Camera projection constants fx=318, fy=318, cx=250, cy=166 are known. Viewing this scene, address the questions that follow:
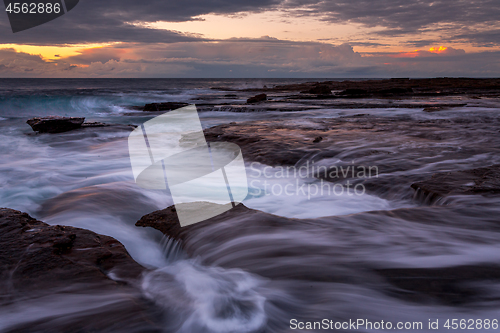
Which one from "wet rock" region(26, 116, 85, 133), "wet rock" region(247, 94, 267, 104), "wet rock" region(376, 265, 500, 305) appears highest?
"wet rock" region(247, 94, 267, 104)

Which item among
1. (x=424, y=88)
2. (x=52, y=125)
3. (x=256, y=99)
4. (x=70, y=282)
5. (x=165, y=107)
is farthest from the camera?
(x=424, y=88)

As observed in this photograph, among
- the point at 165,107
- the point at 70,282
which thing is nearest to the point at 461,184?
the point at 70,282

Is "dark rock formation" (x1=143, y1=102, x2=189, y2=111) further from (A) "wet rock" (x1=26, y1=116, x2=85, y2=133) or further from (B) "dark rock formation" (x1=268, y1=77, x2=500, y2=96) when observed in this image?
(B) "dark rock formation" (x1=268, y1=77, x2=500, y2=96)

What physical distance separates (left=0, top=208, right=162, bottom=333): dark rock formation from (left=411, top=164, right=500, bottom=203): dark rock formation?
11.1 ft

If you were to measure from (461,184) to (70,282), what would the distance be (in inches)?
168

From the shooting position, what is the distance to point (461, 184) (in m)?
3.93

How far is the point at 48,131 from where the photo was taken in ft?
35.9

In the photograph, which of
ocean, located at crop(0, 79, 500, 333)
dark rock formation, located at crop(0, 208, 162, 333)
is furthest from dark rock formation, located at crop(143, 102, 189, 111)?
dark rock formation, located at crop(0, 208, 162, 333)

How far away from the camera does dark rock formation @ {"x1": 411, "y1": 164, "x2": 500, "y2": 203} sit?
147 inches

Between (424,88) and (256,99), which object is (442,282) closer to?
(256,99)

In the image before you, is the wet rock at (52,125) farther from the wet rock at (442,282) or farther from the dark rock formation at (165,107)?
the wet rock at (442,282)

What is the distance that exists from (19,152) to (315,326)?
9188 millimetres

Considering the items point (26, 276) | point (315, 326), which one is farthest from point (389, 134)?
point (26, 276)

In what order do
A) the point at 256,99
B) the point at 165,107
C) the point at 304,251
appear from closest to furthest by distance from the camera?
the point at 304,251 → the point at 165,107 → the point at 256,99
